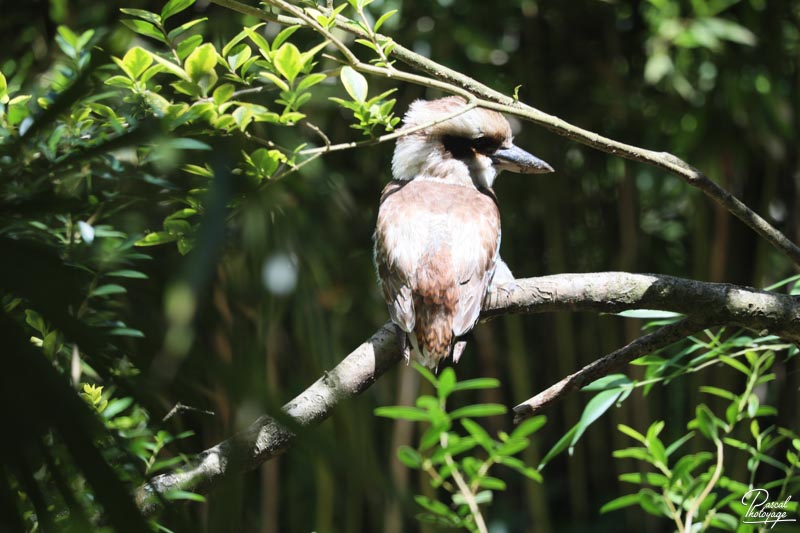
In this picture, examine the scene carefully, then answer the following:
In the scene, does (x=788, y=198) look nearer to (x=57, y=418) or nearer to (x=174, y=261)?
(x=174, y=261)

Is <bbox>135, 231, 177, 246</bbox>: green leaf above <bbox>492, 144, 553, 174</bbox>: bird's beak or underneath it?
above

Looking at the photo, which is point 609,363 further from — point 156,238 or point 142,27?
point 142,27

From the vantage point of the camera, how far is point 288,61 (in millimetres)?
1184

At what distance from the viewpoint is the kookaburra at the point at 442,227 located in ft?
5.69

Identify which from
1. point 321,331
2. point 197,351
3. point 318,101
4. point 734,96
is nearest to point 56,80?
point 321,331

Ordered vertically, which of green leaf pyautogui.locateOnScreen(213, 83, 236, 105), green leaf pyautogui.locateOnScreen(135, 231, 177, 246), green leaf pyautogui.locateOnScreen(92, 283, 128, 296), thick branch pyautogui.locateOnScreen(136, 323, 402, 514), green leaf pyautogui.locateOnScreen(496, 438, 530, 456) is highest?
green leaf pyautogui.locateOnScreen(213, 83, 236, 105)

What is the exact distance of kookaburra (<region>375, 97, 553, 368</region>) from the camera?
5.69 ft

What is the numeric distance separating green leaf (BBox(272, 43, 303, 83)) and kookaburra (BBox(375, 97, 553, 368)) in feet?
1.73

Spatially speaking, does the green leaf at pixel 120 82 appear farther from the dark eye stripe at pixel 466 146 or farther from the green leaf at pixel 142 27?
the dark eye stripe at pixel 466 146

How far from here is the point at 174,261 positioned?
2.50 ft

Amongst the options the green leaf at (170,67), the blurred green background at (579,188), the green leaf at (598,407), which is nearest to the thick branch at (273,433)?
the green leaf at (598,407)

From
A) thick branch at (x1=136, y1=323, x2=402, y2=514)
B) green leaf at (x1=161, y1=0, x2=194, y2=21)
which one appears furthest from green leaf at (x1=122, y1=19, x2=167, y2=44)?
thick branch at (x1=136, y1=323, x2=402, y2=514)

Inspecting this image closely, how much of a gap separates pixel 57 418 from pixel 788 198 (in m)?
2.71

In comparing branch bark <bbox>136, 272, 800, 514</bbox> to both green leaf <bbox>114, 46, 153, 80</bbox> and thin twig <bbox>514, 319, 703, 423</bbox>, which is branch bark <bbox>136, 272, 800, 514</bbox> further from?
green leaf <bbox>114, 46, 153, 80</bbox>
